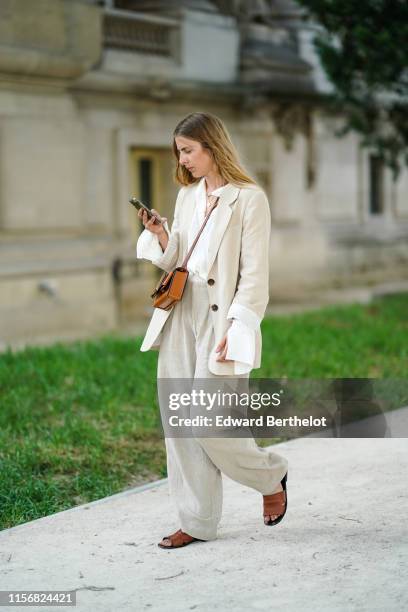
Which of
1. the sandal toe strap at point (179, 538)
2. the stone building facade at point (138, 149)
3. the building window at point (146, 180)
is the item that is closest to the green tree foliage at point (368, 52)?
the stone building facade at point (138, 149)

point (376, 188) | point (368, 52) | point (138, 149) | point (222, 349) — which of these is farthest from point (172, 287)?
point (376, 188)

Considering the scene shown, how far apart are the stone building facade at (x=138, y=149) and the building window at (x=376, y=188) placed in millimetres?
24

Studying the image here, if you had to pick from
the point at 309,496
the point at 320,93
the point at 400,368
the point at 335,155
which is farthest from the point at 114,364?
the point at 335,155

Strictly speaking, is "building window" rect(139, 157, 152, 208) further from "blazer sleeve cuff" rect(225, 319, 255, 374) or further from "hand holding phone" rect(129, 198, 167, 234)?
"blazer sleeve cuff" rect(225, 319, 255, 374)

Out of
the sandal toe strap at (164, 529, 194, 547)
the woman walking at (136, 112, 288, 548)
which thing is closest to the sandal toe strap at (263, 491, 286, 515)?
the woman walking at (136, 112, 288, 548)

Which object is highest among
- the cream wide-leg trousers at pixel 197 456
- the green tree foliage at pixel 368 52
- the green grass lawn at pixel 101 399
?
the green tree foliage at pixel 368 52

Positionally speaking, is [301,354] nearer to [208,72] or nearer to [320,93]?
[208,72]

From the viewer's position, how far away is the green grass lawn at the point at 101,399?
20.2 feet

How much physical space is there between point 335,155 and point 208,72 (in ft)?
13.7

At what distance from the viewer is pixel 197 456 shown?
476 cm

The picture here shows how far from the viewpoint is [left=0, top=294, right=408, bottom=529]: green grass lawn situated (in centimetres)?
616

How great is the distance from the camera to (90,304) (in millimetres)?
14680

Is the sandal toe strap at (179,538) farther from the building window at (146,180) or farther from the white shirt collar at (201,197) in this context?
the building window at (146,180)

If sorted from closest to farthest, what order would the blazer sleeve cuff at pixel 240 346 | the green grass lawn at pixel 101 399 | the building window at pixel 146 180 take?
the blazer sleeve cuff at pixel 240 346 < the green grass lawn at pixel 101 399 < the building window at pixel 146 180
